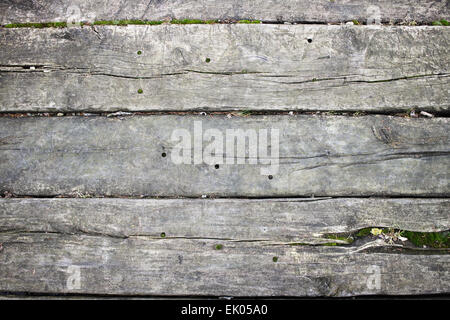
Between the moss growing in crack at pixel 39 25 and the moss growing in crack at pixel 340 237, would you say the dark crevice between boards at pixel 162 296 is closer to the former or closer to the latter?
the moss growing in crack at pixel 340 237

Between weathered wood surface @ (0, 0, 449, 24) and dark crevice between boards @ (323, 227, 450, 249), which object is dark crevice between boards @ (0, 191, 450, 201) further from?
weathered wood surface @ (0, 0, 449, 24)

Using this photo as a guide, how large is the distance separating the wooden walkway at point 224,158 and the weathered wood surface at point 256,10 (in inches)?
3.8

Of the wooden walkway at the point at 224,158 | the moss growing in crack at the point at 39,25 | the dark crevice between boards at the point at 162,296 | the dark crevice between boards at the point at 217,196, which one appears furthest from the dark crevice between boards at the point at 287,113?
the dark crevice between boards at the point at 162,296

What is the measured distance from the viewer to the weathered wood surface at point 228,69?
101 inches

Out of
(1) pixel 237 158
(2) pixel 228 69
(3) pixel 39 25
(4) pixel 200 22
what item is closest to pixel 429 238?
(1) pixel 237 158

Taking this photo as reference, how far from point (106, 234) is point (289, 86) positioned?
1.99m

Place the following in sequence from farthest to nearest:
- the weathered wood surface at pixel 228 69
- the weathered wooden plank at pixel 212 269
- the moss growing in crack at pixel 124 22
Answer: the moss growing in crack at pixel 124 22, the weathered wood surface at pixel 228 69, the weathered wooden plank at pixel 212 269

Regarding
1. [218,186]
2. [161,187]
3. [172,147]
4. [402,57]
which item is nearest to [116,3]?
[172,147]

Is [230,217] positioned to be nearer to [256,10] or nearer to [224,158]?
[224,158]

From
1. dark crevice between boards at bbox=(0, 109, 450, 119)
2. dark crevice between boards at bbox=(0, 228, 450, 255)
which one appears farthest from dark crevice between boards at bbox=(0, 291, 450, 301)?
dark crevice between boards at bbox=(0, 109, 450, 119)

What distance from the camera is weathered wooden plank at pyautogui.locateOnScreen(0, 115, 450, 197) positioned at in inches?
98.4

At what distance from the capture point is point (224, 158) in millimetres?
2504

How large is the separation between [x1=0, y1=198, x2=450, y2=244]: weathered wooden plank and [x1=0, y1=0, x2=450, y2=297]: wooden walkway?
0.5 inches

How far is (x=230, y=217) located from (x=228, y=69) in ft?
4.17
